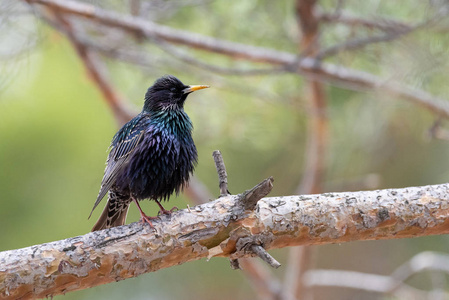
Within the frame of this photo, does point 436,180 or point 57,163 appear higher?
point 57,163

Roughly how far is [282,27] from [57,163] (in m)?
2.46

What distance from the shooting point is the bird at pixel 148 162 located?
312cm

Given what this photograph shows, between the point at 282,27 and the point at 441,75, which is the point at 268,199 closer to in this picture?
the point at 441,75

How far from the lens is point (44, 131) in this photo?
18.5 ft

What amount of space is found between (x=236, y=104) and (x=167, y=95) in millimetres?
1981

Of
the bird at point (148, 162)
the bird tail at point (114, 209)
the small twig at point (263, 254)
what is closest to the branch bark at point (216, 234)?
the small twig at point (263, 254)

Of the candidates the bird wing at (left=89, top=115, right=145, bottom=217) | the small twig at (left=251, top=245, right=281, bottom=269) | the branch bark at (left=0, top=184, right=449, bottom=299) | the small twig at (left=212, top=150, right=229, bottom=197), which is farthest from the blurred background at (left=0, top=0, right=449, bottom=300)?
the small twig at (left=251, top=245, right=281, bottom=269)

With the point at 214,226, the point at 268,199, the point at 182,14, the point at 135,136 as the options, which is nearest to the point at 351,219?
the point at 268,199

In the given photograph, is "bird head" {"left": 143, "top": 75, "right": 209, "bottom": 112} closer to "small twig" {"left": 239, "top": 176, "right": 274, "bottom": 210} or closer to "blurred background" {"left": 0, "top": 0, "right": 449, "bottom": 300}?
"blurred background" {"left": 0, "top": 0, "right": 449, "bottom": 300}

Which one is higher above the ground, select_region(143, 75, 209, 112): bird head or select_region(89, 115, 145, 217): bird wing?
select_region(143, 75, 209, 112): bird head

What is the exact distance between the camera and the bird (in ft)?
10.2

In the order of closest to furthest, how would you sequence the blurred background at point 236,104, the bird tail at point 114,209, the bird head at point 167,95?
the bird tail at point 114,209 < the bird head at point 167,95 < the blurred background at point 236,104

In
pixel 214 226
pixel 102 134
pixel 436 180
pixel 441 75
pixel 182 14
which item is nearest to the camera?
pixel 214 226

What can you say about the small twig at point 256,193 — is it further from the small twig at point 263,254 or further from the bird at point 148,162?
the bird at point 148,162
